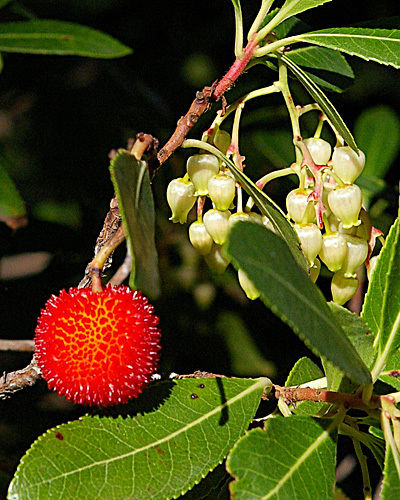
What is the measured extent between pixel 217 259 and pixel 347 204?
0.72ft

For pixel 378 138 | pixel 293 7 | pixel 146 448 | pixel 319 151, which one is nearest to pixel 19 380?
pixel 146 448

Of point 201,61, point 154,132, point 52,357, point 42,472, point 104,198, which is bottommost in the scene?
point 42,472

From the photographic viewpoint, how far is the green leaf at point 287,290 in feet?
2.04

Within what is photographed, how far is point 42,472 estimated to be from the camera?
2.68 ft

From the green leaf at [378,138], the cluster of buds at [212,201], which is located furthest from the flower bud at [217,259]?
the green leaf at [378,138]

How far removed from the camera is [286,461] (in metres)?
0.80

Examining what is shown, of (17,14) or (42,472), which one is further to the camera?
(17,14)

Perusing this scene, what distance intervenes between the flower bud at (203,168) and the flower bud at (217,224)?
0.05 metres

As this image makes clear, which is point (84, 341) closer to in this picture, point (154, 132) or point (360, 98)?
point (154, 132)

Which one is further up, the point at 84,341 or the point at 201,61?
the point at 201,61

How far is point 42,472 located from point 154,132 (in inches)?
46.2

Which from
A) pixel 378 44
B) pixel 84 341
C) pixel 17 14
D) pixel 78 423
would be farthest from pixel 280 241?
pixel 17 14

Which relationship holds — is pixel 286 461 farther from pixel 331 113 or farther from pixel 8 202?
pixel 8 202

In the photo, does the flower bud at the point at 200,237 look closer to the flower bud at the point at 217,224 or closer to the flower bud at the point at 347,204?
the flower bud at the point at 217,224
